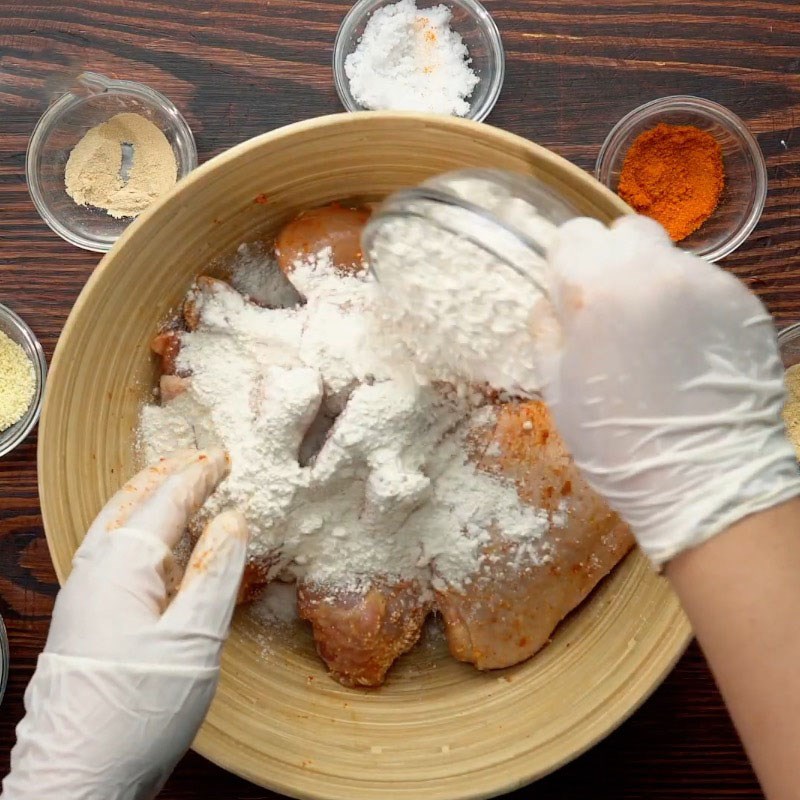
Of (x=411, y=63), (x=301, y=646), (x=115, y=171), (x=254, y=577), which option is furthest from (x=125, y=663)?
(x=411, y=63)

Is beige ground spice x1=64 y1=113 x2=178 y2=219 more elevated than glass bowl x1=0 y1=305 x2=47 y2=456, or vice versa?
beige ground spice x1=64 y1=113 x2=178 y2=219

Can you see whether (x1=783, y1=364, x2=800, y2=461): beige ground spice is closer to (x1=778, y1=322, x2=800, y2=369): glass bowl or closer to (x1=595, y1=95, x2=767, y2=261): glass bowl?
(x1=778, y1=322, x2=800, y2=369): glass bowl

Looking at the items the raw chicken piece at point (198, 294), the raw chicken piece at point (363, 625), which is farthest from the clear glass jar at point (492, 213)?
the raw chicken piece at point (363, 625)

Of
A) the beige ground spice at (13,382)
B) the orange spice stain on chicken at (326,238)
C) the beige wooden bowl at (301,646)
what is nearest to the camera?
the beige wooden bowl at (301,646)

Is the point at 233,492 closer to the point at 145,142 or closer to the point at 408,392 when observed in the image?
the point at 408,392

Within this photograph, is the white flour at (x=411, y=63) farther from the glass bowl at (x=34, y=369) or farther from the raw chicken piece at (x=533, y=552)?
the glass bowl at (x=34, y=369)

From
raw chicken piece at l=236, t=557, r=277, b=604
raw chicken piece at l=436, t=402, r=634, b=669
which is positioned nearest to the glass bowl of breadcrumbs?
raw chicken piece at l=436, t=402, r=634, b=669

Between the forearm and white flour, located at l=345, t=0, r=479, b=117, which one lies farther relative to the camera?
white flour, located at l=345, t=0, r=479, b=117
